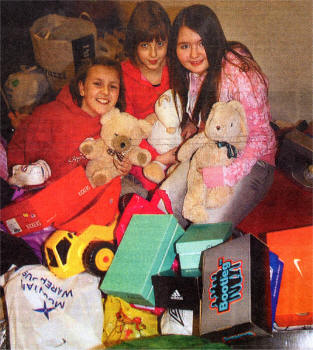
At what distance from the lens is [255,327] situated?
1175mm

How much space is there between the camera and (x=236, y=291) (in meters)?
1.25

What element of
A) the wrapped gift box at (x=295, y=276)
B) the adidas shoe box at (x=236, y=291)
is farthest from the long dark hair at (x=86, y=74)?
the wrapped gift box at (x=295, y=276)

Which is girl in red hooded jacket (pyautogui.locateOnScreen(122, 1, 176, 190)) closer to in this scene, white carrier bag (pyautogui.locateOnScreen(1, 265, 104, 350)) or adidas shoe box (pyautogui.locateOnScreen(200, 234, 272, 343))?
adidas shoe box (pyautogui.locateOnScreen(200, 234, 272, 343))

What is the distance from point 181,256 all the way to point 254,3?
0.94 metres

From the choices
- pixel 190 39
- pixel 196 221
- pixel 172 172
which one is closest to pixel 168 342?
pixel 196 221

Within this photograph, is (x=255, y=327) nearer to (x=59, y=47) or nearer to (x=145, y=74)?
(x=145, y=74)

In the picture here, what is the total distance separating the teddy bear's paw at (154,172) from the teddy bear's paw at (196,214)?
163mm

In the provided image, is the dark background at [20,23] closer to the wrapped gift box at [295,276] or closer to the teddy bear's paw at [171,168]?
the teddy bear's paw at [171,168]

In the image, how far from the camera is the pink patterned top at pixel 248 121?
1377mm

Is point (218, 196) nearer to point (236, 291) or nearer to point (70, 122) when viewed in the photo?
point (236, 291)

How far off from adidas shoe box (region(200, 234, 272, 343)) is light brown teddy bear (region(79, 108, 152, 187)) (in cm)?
50

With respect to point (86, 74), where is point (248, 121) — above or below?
below

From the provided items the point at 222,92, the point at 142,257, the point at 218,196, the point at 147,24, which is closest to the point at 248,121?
the point at 222,92

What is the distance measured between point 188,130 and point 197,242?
0.43 metres
